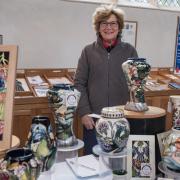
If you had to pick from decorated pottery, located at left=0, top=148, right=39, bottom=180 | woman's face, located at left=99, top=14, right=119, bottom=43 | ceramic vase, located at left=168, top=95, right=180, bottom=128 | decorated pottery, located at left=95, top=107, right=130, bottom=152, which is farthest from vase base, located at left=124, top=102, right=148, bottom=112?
decorated pottery, located at left=0, top=148, right=39, bottom=180

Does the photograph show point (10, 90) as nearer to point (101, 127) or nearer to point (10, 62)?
point (10, 62)

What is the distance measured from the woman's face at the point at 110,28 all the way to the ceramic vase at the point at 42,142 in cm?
118

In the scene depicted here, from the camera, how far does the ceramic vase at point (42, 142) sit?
1262 mm

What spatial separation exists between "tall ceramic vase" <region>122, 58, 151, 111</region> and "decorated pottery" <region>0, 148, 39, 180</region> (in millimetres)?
917

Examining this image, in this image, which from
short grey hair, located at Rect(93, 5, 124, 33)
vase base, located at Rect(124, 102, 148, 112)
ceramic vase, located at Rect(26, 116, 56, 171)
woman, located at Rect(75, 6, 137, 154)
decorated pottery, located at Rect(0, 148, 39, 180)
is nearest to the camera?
decorated pottery, located at Rect(0, 148, 39, 180)

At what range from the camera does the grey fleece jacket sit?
7.93ft

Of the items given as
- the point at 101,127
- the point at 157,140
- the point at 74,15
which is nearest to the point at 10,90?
the point at 101,127

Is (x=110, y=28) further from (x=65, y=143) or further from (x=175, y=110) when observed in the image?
(x=65, y=143)

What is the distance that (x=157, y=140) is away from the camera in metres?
1.67

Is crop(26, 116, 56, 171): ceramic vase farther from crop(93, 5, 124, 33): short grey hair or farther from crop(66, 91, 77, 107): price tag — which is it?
crop(93, 5, 124, 33): short grey hair

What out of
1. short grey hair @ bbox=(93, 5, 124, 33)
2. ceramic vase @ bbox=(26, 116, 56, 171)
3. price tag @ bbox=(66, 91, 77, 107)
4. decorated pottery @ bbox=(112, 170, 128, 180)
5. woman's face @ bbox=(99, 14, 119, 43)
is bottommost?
decorated pottery @ bbox=(112, 170, 128, 180)

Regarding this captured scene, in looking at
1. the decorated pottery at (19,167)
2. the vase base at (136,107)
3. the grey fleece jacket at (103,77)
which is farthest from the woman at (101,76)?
the decorated pottery at (19,167)

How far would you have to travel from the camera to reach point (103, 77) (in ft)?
7.95

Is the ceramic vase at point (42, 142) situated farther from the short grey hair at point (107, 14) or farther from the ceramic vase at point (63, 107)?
the short grey hair at point (107, 14)
